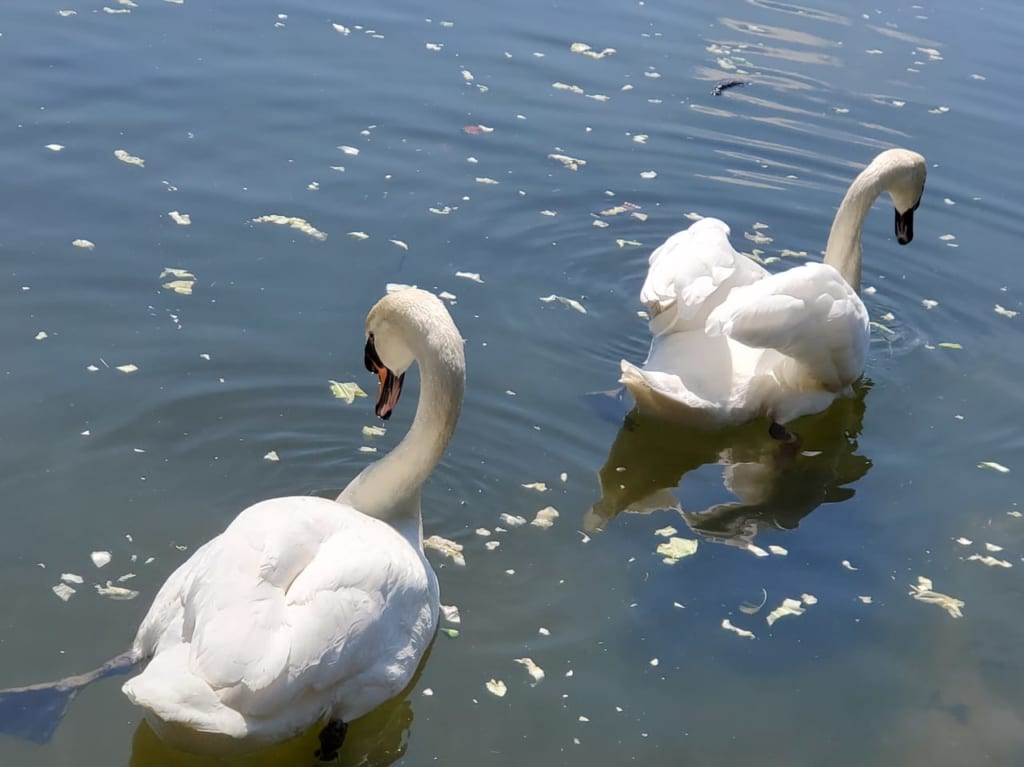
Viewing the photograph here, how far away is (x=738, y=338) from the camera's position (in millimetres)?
7371

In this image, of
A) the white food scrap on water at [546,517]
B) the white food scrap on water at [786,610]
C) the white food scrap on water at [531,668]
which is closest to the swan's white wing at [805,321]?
the white food scrap on water at [546,517]

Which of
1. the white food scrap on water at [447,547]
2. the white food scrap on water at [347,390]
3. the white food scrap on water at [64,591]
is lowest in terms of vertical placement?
the white food scrap on water at [447,547]

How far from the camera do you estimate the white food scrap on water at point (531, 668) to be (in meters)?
6.01

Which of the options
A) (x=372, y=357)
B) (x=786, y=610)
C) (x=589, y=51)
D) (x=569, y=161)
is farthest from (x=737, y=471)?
(x=589, y=51)

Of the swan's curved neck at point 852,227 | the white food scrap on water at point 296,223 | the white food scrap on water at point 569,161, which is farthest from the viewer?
the white food scrap on water at point 569,161

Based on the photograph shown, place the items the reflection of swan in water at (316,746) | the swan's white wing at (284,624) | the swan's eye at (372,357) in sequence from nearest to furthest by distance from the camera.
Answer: the swan's white wing at (284,624) → the reflection of swan in water at (316,746) → the swan's eye at (372,357)

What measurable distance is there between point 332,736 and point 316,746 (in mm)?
297

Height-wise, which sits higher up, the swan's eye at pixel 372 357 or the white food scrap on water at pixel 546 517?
the swan's eye at pixel 372 357

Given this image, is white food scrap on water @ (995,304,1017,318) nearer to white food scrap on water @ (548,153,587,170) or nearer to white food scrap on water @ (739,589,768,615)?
white food scrap on water @ (548,153,587,170)

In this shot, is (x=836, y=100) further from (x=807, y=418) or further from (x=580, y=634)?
(x=580, y=634)

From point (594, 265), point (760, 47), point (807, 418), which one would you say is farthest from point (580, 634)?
point (760, 47)

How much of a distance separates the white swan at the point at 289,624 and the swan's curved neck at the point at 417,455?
1 centimetres

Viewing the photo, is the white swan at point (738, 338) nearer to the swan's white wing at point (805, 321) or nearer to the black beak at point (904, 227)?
the swan's white wing at point (805, 321)

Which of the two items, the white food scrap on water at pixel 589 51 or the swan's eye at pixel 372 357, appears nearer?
the swan's eye at pixel 372 357
